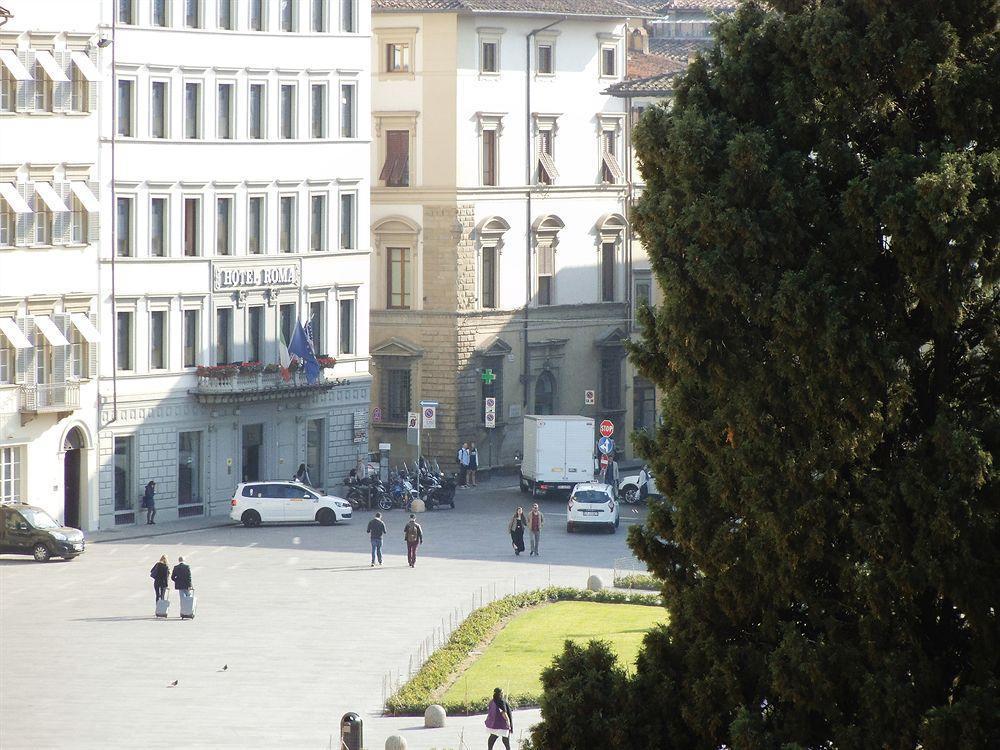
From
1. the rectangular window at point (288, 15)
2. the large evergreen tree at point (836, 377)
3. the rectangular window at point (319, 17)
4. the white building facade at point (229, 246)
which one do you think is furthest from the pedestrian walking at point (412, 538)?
the large evergreen tree at point (836, 377)

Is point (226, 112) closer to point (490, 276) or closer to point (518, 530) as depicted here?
point (490, 276)

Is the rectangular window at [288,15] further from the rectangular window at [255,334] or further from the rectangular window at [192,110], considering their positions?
the rectangular window at [255,334]

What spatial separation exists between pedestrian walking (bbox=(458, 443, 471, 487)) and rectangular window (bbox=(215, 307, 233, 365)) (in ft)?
37.8

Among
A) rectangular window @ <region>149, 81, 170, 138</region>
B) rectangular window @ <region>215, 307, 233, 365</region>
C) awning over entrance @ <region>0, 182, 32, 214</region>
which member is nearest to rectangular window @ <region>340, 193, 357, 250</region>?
rectangular window @ <region>215, 307, 233, 365</region>

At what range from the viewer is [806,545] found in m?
20.9

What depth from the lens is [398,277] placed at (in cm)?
8181

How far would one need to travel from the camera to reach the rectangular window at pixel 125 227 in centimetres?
6562

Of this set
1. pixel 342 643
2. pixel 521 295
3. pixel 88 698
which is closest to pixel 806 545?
pixel 88 698

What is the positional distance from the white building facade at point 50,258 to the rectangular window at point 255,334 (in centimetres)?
743

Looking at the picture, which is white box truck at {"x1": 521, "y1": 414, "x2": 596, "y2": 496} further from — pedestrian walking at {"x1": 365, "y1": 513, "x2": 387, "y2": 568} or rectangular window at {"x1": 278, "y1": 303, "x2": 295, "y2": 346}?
pedestrian walking at {"x1": 365, "y1": 513, "x2": 387, "y2": 568}

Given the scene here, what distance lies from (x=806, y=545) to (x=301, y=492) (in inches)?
1780

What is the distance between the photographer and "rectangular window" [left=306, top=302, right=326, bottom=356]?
73.7 meters

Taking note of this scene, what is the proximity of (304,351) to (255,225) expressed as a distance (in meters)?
4.42

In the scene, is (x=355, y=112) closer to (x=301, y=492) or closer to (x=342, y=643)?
(x=301, y=492)
